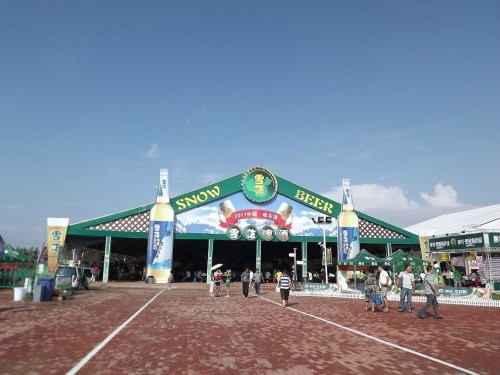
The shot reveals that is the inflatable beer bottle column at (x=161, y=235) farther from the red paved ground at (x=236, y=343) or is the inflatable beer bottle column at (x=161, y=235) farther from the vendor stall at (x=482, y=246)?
the vendor stall at (x=482, y=246)

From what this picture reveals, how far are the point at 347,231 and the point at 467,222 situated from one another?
17660 mm

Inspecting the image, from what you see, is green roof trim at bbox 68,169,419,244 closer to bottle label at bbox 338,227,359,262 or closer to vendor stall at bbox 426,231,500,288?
bottle label at bbox 338,227,359,262

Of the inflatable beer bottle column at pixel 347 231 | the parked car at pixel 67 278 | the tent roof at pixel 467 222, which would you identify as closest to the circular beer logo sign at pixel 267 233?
the inflatable beer bottle column at pixel 347 231

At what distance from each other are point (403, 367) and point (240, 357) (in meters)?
2.88

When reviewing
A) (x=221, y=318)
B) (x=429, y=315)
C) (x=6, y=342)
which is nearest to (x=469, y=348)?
(x=429, y=315)

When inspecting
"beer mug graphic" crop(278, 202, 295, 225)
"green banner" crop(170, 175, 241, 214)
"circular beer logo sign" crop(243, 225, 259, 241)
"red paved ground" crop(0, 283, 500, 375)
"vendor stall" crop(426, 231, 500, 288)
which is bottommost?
"red paved ground" crop(0, 283, 500, 375)

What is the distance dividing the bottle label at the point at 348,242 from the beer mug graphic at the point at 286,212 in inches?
187

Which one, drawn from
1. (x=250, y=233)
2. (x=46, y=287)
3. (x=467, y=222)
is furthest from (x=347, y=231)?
(x=46, y=287)

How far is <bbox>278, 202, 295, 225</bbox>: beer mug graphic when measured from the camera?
35062 mm

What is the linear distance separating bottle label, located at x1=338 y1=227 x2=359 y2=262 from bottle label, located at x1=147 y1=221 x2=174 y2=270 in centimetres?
1533

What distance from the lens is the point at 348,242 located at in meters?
34.7

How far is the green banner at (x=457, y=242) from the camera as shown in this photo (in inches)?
917

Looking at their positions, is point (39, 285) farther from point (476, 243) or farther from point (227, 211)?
point (476, 243)

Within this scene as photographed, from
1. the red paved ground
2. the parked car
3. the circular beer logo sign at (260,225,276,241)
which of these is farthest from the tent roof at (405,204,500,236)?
the parked car
